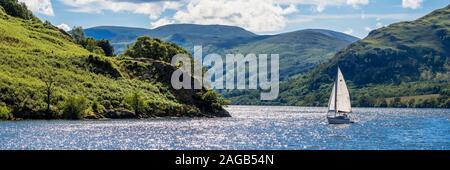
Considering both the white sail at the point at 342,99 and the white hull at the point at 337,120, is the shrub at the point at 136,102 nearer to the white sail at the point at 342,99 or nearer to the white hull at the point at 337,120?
the white hull at the point at 337,120

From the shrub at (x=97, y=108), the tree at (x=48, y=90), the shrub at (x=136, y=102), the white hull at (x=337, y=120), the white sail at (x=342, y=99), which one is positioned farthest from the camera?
the shrub at (x=136, y=102)

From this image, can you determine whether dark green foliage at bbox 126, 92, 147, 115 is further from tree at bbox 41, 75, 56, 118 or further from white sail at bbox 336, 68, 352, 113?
white sail at bbox 336, 68, 352, 113

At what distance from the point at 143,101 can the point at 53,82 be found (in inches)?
954

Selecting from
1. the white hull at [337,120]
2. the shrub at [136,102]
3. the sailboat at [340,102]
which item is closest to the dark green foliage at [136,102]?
the shrub at [136,102]

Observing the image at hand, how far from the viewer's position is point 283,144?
3880 inches

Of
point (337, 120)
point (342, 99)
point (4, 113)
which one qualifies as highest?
point (342, 99)

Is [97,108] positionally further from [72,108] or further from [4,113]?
[4,113]

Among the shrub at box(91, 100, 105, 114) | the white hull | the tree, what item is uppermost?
the tree

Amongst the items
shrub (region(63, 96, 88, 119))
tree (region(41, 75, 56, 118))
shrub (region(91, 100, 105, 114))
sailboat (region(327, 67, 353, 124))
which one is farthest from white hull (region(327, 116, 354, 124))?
tree (region(41, 75, 56, 118))

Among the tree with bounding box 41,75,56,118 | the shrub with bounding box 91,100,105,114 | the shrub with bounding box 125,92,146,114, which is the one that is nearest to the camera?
the tree with bounding box 41,75,56,118

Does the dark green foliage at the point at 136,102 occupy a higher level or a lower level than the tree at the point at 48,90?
lower

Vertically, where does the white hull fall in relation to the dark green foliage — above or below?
below

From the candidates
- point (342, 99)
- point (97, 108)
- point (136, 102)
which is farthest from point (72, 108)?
point (342, 99)
